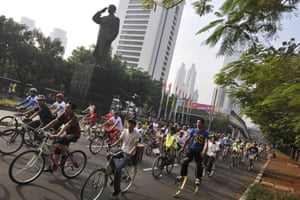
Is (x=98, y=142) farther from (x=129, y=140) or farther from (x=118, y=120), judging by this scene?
(x=129, y=140)

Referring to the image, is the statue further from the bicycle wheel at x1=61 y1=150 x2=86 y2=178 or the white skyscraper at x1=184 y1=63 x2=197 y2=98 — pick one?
the white skyscraper at x1=184 y1=63 x2=197 y2=98

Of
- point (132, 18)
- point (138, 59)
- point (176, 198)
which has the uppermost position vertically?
point (132, 18)

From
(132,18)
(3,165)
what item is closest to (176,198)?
(3,165)

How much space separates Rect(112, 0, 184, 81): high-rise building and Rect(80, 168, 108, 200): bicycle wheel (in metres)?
112

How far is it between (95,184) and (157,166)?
14.2 ft

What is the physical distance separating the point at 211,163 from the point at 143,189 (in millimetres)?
5196

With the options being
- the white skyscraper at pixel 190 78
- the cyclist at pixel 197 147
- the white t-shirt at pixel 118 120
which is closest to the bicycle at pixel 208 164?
the white t-shirt at pixel 118 120

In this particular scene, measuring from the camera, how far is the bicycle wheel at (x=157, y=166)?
9.32 metres

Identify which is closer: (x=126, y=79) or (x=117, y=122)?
(x=117, y=122)

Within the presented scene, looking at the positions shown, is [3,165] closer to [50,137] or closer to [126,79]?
[50,137]

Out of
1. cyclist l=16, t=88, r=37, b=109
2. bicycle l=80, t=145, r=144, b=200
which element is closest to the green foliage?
cyclist l=16, t=88, r=37, b=109

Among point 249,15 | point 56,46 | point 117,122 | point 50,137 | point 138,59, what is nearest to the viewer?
point 249,15

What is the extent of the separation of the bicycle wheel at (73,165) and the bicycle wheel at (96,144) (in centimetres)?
378

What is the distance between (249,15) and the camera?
11.1ft
